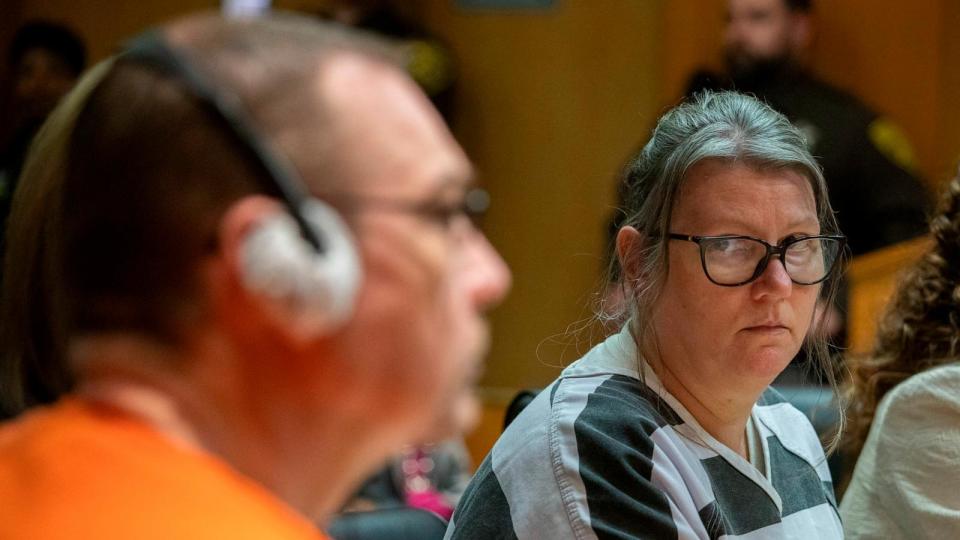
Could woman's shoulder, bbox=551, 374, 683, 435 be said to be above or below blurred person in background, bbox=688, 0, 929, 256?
above

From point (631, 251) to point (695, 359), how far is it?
0.58 ft

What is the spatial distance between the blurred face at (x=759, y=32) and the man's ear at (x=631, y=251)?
2433mm

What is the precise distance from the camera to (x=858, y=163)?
377 centimetres

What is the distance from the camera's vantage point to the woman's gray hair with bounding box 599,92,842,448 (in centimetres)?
164

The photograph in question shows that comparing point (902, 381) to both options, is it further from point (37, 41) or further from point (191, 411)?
point (37, 41)

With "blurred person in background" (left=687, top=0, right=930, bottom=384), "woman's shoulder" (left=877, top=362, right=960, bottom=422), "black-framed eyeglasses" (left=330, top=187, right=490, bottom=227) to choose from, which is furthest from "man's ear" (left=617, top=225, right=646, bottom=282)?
"blurred person in background" (left=687, top=0, right=930, bottom=384)

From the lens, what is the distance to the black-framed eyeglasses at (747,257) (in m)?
1.60

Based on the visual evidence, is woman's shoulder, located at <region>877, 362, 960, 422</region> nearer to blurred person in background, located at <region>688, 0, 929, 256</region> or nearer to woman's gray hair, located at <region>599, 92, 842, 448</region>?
woman's gray hair, located at <region>599, 92, 842, 448</region>

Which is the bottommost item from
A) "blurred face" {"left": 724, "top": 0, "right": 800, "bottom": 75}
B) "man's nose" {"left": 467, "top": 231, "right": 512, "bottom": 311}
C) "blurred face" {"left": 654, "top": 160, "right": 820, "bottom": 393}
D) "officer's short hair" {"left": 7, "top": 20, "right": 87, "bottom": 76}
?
"officer's short hair" {"left": 7, "top": 20, "right": 87, "bottom": 76}

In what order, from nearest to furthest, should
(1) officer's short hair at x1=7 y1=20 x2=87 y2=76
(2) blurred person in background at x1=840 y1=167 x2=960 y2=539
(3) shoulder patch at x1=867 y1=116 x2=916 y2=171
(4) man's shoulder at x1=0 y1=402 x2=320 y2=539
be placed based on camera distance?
1. (4) man's shoulder at x1=0 y1=402 x2=320 y2=539
2. (2) blurred person in background at x1=840 y1=167 x2=960 y2=539
3. (3) shoulder patch at x1=867 y1=116 x2=916 y2=171
4. (1) officer's short hair at x1=7 y1=20 x2=87 y2=76

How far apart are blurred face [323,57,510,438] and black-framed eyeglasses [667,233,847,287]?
0.77 metres

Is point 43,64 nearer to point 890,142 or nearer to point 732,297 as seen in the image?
point 890,142

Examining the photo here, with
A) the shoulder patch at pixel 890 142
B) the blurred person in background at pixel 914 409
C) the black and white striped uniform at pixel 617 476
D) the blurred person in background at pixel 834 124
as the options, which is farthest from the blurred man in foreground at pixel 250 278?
the shoulder patch at pixel 890 142

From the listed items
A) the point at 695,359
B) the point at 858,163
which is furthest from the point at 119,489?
the point at 858,163
